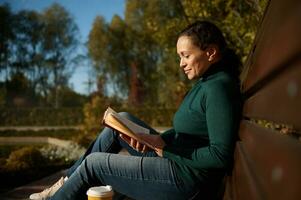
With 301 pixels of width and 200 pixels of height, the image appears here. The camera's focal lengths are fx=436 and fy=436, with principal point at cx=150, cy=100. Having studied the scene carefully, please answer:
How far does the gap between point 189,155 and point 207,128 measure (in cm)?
17

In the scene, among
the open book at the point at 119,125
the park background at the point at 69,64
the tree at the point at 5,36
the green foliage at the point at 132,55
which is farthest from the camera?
the tree at the point at 5,36

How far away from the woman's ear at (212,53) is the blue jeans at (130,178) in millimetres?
595

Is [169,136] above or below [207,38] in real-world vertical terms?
below

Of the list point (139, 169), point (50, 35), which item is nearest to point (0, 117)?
point (50, 35)

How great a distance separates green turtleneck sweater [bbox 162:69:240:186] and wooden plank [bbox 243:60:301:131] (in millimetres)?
750

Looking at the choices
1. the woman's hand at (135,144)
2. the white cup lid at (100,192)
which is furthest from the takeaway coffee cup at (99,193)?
the woman's hand at (135,144)

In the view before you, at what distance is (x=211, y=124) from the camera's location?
2.05 meters

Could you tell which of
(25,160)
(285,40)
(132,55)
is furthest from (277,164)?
(132,55)

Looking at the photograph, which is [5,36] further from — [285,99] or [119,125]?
[285,99]

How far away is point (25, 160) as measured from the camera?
7.35 m

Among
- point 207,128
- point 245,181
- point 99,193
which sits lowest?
point 99,193

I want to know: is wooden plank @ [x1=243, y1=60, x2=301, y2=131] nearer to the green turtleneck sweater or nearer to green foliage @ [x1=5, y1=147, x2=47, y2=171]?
the green turtleneck sweater

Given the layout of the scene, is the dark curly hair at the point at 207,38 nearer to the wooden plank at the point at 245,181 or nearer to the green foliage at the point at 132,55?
the wooden plank at the point at 245,181

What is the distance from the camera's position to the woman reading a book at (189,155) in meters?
2.13
